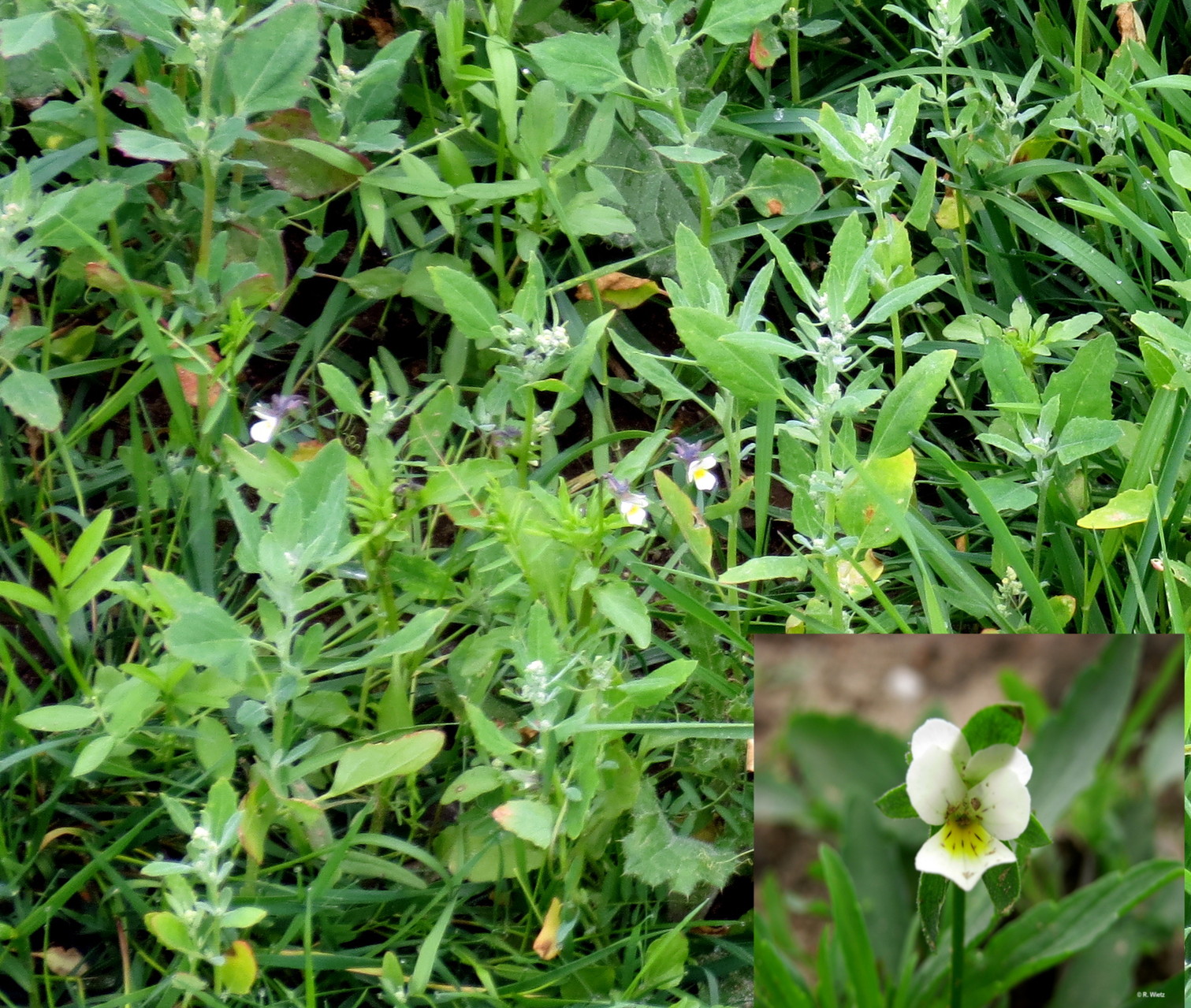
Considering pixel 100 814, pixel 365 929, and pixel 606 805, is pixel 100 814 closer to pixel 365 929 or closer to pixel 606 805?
pixel 365 929

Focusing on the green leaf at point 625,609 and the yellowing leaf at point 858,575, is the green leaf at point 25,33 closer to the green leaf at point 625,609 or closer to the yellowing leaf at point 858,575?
the green leaf at point 625,609

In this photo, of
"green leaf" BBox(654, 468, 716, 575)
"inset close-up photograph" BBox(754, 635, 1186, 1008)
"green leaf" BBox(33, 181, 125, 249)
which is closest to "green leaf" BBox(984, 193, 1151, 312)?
"green leaf" BBox(654, 468, 716, 575)

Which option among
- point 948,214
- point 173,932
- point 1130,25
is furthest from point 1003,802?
point 1130,25

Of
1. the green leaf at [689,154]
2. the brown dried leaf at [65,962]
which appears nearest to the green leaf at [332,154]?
the green leaf at [689,154]

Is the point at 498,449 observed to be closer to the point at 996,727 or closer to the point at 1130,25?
the point at 996,727

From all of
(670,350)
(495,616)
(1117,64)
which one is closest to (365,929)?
(495,616)

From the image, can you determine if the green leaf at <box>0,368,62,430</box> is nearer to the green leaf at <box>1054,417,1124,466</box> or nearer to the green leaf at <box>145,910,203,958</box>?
the green leaf at <box>145,910,203,958</box>
